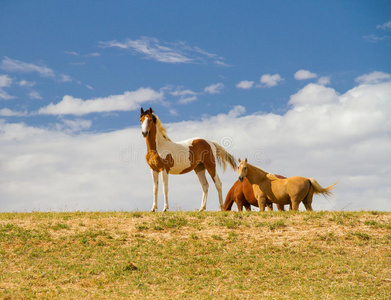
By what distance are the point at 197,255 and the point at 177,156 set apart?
20.2 feet

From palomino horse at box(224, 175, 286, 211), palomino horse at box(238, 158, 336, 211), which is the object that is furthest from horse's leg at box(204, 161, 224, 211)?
palomino horse at box(238, 158, 336, 211)

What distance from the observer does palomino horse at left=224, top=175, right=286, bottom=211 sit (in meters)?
19.4

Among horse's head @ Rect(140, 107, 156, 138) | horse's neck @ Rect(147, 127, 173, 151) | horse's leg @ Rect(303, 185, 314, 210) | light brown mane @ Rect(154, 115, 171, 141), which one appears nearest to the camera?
horse's leg @ Rect(303, 185, 314, 210)

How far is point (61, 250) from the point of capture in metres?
13.7

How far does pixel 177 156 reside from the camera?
60.4 ft

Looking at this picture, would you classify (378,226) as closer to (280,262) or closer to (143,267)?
(280,262)

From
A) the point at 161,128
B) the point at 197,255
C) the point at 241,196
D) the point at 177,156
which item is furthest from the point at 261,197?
the point at 197,255

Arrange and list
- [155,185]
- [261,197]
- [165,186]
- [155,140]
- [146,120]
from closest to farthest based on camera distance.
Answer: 1. [261,197]
2. [165,186]
3. [146,120]
4. [155,185]
5. [155,140]

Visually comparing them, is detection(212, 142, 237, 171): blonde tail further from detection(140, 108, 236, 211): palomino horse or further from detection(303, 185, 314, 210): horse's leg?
detection(303, 185, 314, 210): horse's leg

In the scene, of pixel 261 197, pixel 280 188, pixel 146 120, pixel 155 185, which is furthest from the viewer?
pixel 155 185

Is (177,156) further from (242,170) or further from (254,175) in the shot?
(254,175)

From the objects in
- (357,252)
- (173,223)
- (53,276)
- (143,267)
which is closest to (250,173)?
(173,223)

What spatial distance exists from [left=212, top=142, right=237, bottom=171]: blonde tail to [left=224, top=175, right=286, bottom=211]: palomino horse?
0.95 m

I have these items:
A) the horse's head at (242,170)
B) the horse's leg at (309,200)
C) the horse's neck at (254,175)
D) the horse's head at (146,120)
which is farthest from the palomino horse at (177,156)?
the horse's leg at (309,200)
